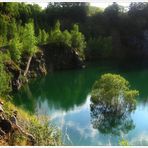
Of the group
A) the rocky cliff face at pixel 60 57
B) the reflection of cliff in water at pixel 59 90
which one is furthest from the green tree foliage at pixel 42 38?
the reflection of cliff in water at pixel 59 90

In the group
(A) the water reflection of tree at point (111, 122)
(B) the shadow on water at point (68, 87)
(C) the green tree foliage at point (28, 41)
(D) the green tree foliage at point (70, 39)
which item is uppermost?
(C) the green tree foliage at point (28, 41)

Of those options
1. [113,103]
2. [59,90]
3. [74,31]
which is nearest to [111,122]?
[113,103]

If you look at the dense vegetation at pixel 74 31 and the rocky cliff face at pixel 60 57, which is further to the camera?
the rocky cliff face at pixel 60 57

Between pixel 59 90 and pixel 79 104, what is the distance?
6234mm

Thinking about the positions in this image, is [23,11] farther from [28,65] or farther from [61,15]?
[28,65]

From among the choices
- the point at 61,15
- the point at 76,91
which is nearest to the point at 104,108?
the point at 76,91

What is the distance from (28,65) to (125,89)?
16529mm

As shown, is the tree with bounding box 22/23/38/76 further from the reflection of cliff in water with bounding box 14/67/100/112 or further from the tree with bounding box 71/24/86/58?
the tree with bounding box 71/24/86/58

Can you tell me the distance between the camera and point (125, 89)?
24.3 meters

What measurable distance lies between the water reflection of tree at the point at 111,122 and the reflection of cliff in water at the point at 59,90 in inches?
171

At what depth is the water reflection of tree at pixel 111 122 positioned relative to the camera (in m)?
22.4

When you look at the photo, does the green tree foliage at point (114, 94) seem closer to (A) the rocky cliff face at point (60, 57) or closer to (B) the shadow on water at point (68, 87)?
(B) the shadow on water at point (68, 87)

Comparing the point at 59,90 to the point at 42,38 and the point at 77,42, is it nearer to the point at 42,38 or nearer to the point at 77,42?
the point at 42,38

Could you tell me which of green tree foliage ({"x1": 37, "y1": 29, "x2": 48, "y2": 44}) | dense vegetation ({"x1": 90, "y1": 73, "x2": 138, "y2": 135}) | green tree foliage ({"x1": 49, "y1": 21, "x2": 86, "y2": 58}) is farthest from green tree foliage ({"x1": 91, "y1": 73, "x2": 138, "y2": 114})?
green tree foliage ({"x1": 37, "y1": 29, "x2": 48, "y2": 44})
